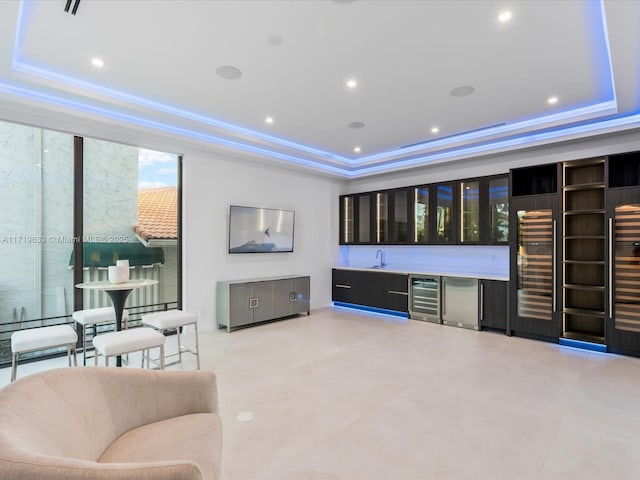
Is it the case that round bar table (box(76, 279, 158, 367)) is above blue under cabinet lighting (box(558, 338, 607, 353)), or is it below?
above

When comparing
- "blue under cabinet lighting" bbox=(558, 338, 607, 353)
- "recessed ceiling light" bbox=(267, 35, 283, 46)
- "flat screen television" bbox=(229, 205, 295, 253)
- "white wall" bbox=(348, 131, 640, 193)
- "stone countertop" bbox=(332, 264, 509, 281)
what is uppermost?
"recessed ceiling light" bbox=(267, 35, 283, 46)

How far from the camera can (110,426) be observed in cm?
167

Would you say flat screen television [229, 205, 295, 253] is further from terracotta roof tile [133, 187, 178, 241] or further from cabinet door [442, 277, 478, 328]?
cabinet door [442, 277, 478, 328]

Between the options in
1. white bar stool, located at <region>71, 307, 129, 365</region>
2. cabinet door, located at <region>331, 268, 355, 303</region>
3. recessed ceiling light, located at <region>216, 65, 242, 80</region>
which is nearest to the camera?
recessed ceiling light, located at <region>216, 65, 242, 80</region>

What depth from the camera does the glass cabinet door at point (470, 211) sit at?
5.83 metres

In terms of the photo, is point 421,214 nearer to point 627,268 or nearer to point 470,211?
point 470,211

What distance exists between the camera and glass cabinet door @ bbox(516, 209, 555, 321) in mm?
4914

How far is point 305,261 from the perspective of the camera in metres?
7.16

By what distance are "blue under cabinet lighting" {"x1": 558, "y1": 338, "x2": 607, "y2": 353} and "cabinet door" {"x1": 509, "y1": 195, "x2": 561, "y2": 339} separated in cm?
11

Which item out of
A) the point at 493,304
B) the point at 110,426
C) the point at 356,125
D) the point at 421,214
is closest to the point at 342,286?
the point at 421,214

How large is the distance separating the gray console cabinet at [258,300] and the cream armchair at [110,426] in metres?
3.60

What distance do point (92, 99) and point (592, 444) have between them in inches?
213

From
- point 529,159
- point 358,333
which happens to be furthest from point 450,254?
point 358,333

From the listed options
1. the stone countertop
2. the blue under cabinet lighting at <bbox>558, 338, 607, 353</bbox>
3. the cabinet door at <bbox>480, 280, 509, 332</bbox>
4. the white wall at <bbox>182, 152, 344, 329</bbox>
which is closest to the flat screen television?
the white wall at <bbox>182, 152, 344, 329</bbox>
